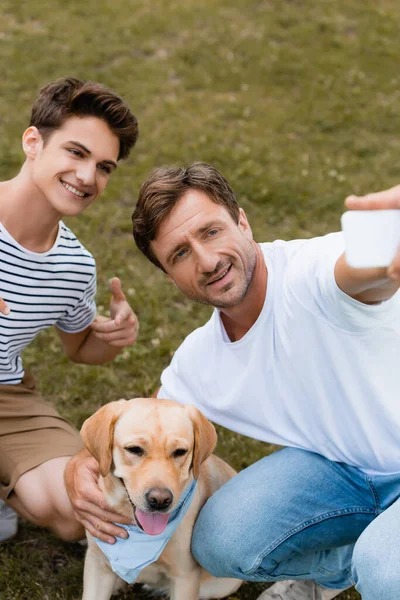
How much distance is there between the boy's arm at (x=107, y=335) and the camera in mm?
4059

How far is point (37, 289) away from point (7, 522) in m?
1.28

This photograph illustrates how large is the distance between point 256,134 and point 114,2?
3.25m

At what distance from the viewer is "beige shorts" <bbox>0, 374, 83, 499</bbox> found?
3945 millimetres

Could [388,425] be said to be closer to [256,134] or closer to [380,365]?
[380,365]

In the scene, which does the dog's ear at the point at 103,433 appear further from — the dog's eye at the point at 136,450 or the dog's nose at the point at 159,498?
the dog's nose at the point at 159,498

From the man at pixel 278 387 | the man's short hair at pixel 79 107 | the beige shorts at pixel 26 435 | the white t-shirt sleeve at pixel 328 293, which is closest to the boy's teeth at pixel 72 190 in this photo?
the man's short hair at pixel 79 107

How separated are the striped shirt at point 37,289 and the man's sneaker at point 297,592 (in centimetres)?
179

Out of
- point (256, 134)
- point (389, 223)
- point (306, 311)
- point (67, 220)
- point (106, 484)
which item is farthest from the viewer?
point (256, 134)

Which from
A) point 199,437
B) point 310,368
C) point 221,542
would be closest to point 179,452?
point 199,437

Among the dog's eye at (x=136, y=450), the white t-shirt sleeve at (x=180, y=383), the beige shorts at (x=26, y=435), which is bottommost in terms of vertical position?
the beige shorts at (x=26, y=435)

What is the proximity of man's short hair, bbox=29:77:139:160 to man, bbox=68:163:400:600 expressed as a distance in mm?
603

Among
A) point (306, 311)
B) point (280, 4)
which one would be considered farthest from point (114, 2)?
point (306, 311)

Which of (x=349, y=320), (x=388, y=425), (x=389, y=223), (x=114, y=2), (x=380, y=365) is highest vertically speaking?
(x=114, y=2)

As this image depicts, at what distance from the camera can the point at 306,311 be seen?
3.18 m
